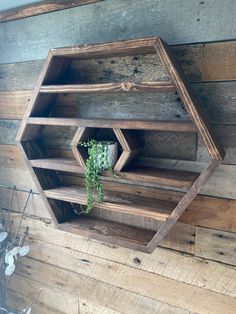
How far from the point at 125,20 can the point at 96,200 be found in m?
0.66

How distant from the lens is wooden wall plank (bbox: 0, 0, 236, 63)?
33.6 inches

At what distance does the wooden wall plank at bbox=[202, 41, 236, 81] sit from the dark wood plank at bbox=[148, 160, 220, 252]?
284mm

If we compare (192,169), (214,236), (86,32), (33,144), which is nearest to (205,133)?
(192,169)

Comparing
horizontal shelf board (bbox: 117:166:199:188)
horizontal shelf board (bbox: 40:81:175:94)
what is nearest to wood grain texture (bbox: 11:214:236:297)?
horizontal shelf board (bbox: 117:166:199:188)

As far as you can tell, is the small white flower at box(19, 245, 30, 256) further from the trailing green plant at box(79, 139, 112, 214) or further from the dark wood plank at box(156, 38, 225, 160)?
the dark wood plank at box(156, 38, 225, 160)

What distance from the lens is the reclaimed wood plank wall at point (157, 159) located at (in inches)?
34.7

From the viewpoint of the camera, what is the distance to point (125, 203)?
1.01 meters

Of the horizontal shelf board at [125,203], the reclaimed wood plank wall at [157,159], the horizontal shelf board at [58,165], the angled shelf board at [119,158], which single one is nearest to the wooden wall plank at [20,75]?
the reclaimed wood plank wall at [157,159]

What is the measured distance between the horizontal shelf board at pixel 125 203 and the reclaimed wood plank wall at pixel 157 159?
0.24 feet

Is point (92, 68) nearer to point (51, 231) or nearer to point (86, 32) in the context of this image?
point (86, 32)

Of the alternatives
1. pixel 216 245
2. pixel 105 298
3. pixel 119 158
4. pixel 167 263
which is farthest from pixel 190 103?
pixel 105 298

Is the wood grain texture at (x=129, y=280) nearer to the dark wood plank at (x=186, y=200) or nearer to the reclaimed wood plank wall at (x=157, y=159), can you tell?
the reclaimed wood plank wall at (x=157, y=159)

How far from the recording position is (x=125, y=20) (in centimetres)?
98

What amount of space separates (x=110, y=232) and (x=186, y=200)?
0.37 meters
